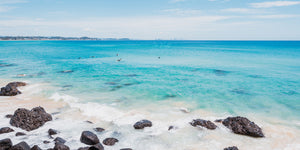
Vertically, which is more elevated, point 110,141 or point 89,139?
point 89,139

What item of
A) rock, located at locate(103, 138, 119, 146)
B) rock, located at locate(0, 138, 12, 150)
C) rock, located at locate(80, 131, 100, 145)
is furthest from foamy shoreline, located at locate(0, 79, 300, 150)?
rock, located at locate(0, 138, 12, 150)

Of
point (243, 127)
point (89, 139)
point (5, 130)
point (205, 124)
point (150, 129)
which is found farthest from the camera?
point (205, 124)

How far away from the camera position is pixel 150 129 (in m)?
13.8

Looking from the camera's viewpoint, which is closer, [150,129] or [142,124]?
[150,129]

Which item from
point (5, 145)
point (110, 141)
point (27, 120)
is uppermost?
point (5, 145)

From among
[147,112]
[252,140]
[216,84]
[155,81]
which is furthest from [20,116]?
[216,84]

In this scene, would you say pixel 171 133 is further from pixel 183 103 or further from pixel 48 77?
pixel 48 77

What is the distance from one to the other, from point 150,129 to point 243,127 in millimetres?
6161

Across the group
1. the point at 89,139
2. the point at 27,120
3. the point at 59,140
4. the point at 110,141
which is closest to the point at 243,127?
the point at 110,141

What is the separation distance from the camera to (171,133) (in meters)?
13.4

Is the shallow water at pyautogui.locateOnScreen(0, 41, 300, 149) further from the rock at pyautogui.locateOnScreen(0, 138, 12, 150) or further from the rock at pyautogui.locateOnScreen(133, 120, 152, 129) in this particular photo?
the rock at pyautogui.locateOnScreen(0, 138, 12, 150)

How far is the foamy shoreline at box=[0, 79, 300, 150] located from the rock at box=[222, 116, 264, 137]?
0.33m

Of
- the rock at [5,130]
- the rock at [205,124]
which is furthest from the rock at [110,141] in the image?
the rock at [5,130]

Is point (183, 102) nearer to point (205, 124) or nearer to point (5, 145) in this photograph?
point (205, 124)
